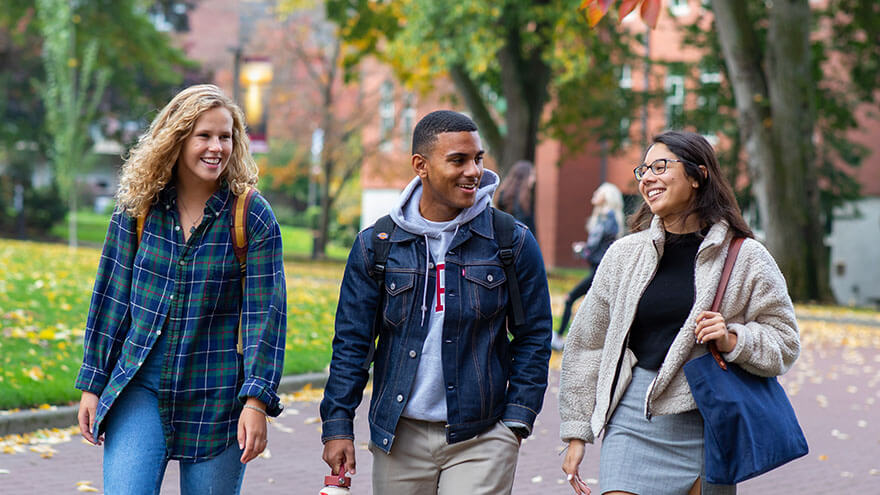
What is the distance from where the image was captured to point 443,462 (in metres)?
3.34

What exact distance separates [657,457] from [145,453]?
1.55m

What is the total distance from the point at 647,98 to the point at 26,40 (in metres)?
20.0

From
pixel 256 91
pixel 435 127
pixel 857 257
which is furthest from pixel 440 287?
pixel 857 257

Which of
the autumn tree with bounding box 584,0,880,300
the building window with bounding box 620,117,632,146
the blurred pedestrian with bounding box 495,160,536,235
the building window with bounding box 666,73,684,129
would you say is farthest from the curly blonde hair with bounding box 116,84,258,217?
the building window with bounding box 620,117,632,146

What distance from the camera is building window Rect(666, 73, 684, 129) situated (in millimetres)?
30516

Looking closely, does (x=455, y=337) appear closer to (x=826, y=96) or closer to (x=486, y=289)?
(x=486, y=289)

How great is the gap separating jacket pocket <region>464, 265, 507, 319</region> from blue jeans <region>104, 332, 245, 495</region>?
0.84 meters

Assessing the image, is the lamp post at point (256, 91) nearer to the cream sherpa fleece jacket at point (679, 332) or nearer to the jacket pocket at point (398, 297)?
the cream sherpa fleece jacket at point (679, 332)

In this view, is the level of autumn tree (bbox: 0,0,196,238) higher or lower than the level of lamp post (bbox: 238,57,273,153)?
higher

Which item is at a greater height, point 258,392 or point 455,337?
point 455,337

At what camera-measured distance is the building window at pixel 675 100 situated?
1201 inches

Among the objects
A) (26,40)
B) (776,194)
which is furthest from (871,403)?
(26,40)

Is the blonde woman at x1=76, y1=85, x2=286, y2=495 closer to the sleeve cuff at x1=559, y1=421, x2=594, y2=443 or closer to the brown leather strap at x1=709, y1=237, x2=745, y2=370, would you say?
the sleeve cuff at x1=559, y1=421, x2=594, y2=443

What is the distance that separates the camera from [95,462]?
677cm
